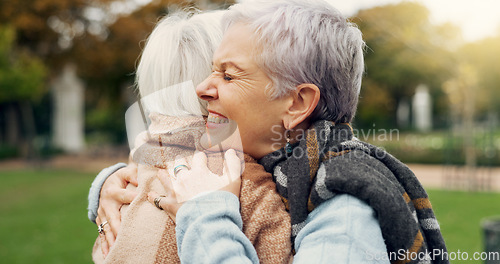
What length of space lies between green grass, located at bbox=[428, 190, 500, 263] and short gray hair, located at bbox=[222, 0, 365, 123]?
14.2 feet

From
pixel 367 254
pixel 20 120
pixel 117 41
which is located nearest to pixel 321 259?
pixel 367 254

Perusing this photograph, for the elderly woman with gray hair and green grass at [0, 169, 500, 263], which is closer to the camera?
the elderly woman with gray hair

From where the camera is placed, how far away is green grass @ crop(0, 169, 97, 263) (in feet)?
21.2

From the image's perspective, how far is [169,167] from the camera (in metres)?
1.63

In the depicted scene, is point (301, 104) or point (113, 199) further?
point (113, 199)

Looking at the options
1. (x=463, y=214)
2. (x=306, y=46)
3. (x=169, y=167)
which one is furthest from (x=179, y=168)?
(x=463, y=214)

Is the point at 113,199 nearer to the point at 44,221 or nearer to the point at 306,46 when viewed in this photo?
the point at 306,46

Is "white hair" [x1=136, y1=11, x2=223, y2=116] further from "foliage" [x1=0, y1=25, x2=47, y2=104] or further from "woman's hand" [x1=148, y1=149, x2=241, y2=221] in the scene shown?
"foliage" [x1=0, y1=25, x2=47, y2=104]

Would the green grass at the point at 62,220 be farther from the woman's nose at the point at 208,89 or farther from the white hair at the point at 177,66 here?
the woman's nose at the point at 208,89

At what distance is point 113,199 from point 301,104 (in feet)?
2.81

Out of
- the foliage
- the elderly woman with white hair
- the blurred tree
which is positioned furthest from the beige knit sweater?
the blurred tree

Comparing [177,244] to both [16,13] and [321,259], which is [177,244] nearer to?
[321,259]

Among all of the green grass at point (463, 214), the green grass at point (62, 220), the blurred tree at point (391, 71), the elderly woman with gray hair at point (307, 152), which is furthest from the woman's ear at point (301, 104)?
the blurred tree at point (391, 71)

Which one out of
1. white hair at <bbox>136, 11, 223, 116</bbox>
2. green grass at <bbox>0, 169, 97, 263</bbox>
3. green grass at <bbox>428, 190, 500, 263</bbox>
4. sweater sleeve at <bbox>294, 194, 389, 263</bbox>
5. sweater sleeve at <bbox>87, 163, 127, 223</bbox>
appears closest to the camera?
sweater sleeve at <bbox>294, 194, 389, 263</bbox>
